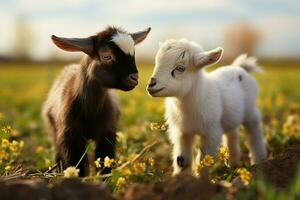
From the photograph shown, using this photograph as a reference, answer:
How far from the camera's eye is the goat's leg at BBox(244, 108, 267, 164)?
8.69 metres

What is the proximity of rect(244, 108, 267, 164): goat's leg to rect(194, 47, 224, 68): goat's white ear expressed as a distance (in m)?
2.17

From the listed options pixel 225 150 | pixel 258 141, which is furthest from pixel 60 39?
pixel 258 141

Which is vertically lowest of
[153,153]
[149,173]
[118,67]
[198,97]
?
[153,153]

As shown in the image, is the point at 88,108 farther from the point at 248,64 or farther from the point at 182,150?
the point at 248,64

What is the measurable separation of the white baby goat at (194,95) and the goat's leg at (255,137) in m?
0.31

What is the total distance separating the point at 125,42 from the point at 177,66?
0.67 meters

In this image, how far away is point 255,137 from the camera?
8.77 m

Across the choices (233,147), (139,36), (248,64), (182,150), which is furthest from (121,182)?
(248,64)

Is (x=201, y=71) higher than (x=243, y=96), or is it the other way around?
(x=201, y=71)

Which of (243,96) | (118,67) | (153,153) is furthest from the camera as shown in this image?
(153,153)

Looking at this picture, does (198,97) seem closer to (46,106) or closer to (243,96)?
(243,96)

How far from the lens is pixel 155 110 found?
41.1 ft

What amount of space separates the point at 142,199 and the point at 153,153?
16.7ft

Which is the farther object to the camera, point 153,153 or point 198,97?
point 153,153
